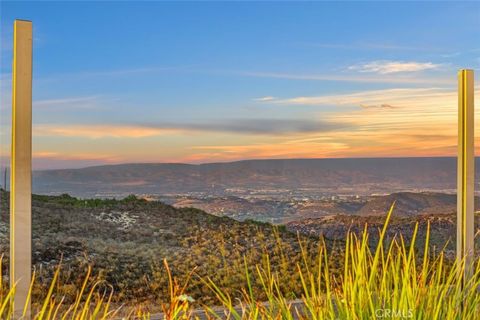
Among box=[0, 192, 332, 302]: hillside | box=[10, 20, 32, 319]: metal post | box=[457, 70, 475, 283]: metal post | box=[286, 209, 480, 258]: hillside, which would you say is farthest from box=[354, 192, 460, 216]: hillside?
box=[10, 20, 32, 319]: metal post

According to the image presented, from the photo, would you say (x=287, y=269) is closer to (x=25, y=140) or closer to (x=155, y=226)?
(x=155, y=226)

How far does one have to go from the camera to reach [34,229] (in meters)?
9.25

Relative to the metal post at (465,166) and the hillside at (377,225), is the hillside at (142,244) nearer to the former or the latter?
the hillside at (377,225)

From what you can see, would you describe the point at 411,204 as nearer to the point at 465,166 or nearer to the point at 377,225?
the point at 377,225

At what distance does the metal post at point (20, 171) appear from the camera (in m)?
3.86

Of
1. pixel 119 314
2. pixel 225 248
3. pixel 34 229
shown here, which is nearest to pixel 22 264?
pixel 119 314

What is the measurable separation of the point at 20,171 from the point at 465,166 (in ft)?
11.3
